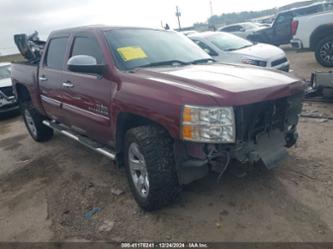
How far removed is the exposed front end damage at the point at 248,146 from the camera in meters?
2.89

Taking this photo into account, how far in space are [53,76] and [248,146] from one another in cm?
314

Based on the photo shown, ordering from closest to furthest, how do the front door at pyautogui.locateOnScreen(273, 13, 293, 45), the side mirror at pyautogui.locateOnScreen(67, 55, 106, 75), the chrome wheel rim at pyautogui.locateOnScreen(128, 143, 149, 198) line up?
the chrome wheel rim at pyautogui.locateOnScreen(128, 143, 149, 198) → the side mirror at pyautogui.locateOnScreen(67, 55, 106, 75) → the front door at pyautogui.locateOnScreen(273, 13, 293, 45)

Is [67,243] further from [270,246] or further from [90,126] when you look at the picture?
[270,246]

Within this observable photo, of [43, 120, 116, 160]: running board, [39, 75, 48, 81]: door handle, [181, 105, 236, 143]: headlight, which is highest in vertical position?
[39, 75, 48, 81]: door handle

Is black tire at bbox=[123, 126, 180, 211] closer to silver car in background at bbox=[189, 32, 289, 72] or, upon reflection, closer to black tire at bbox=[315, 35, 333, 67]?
silver car in background at bbox=[189, 32, 289, 72]

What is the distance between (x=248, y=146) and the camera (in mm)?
3012

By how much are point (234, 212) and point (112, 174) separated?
1.84 metres

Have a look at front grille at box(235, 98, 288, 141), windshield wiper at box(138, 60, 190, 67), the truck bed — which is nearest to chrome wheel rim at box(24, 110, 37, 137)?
the truck bed

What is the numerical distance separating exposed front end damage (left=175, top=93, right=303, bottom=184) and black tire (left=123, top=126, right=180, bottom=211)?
0.09 m

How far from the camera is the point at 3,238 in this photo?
329cm

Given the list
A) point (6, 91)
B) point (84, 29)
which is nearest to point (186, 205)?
point (84, 29)

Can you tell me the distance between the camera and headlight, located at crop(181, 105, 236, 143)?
2.67m

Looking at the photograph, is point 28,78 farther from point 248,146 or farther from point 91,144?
point 248,146

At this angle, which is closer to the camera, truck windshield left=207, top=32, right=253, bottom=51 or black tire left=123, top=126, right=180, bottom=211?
black tire left=123, top=126, right=180, bottom=211
